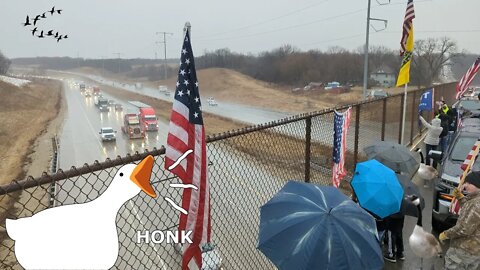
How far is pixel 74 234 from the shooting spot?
2.46m

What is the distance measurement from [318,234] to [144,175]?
1.74 metres

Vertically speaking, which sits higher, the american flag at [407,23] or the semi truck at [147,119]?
the american flag at [407,23]

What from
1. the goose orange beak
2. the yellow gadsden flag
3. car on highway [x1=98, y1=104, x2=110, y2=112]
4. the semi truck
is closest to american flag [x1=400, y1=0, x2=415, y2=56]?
the yellow gadsden flag

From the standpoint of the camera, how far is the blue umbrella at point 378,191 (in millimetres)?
5066

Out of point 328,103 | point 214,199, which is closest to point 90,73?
point 328,103

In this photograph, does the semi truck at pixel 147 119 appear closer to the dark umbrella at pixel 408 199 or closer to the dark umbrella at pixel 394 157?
the dark umbrella at pixel 394 157

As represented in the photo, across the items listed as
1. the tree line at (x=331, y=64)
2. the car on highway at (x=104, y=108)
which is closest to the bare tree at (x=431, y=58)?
the tree line at (x=331, y=64)

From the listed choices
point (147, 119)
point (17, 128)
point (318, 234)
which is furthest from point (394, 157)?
point (17, 128)

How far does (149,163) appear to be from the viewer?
9.21ft

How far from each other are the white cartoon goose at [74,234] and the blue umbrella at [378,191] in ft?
11.3

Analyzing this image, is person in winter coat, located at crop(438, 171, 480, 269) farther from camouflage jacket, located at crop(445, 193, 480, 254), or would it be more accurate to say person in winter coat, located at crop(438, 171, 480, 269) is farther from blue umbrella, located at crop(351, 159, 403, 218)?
blue umbrella, located at crop(351, 159, 403, 218)

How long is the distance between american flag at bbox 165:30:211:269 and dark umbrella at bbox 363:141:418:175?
487 centimetres

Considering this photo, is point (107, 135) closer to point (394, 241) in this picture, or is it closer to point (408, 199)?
point (394, 241)

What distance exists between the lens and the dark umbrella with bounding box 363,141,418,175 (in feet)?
23.2
